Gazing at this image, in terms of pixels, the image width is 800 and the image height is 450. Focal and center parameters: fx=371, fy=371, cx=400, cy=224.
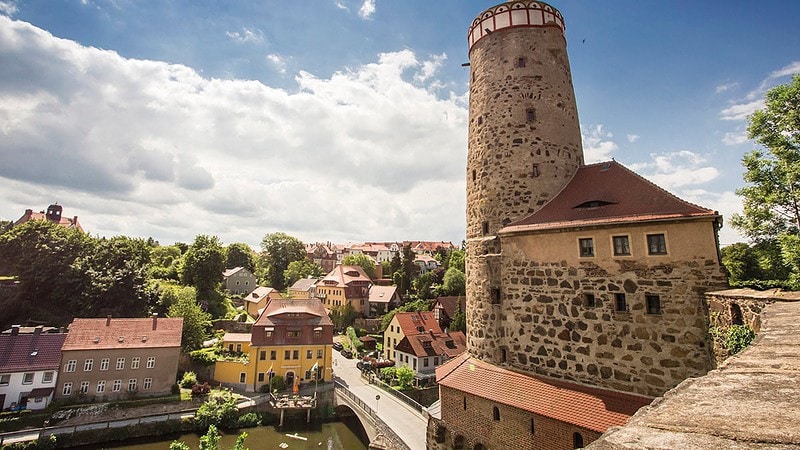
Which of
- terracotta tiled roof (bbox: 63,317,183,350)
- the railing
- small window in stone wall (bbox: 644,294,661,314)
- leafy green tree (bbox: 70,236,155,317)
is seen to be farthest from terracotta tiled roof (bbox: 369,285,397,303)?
small window in stone wall (bbox: 644,294,661,314)

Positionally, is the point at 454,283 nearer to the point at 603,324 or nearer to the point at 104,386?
the point at 104,386

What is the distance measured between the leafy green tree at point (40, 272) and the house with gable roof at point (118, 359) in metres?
9.45

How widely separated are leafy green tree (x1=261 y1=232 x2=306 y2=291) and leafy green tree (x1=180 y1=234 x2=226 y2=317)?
77.5 feet

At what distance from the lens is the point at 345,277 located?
58969 millimetres

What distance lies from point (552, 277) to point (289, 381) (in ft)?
102

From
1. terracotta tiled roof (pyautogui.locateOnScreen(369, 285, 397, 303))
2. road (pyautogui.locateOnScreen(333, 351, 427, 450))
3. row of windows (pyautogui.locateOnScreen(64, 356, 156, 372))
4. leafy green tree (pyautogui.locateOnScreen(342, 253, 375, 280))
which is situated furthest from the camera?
leafy green tree (pyautogui.locateOnScreen(342, 253, 375, 280))

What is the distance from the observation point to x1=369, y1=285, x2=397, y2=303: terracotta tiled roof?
2220 inches

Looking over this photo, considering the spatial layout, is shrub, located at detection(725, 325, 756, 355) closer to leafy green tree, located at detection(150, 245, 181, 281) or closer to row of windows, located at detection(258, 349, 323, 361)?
row of windows, located at detection(258, 349, 323, 361)

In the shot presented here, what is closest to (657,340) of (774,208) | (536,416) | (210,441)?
(536,416)

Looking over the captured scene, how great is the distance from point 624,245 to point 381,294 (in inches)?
1946

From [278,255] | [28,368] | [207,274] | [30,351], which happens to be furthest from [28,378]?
[278,255]

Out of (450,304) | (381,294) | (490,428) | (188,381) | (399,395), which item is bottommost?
(399,395)

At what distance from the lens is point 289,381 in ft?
114

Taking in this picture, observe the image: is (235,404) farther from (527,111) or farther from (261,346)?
(527,111)
